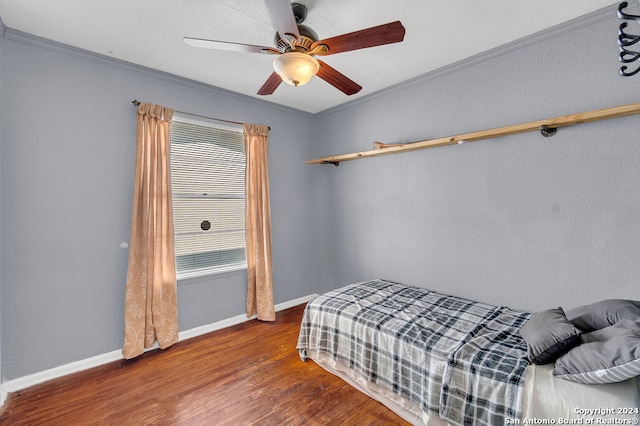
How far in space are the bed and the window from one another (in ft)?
4.45

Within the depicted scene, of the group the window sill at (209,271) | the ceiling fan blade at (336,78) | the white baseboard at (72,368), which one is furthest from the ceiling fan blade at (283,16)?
the white baseboard at (72,368)

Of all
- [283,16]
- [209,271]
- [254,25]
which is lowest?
[209,271]

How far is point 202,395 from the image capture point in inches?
78.6

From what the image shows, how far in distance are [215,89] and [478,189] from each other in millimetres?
2883

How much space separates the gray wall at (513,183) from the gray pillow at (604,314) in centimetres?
43

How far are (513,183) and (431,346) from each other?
151cm

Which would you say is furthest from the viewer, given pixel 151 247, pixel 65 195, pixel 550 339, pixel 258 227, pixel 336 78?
pixel 258 227

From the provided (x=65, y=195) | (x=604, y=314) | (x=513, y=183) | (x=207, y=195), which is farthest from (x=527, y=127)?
(x=65, y=195)

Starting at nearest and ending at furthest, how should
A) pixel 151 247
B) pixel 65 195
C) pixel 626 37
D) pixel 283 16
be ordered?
pixel 626 37
pixel 283 16
pixel 65 195
pixel 151 247

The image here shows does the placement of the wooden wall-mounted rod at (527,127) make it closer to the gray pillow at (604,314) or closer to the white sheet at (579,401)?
the gray pillow at (604,314)

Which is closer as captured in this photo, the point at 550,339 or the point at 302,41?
the point at 550,339

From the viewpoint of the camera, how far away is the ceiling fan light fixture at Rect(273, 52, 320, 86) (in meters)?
1.54

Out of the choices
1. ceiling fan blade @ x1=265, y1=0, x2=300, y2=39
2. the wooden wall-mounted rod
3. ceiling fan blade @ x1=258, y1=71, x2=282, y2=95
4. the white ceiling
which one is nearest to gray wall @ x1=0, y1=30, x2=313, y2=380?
the white ceiling

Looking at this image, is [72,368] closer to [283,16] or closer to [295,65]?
[295,65]
